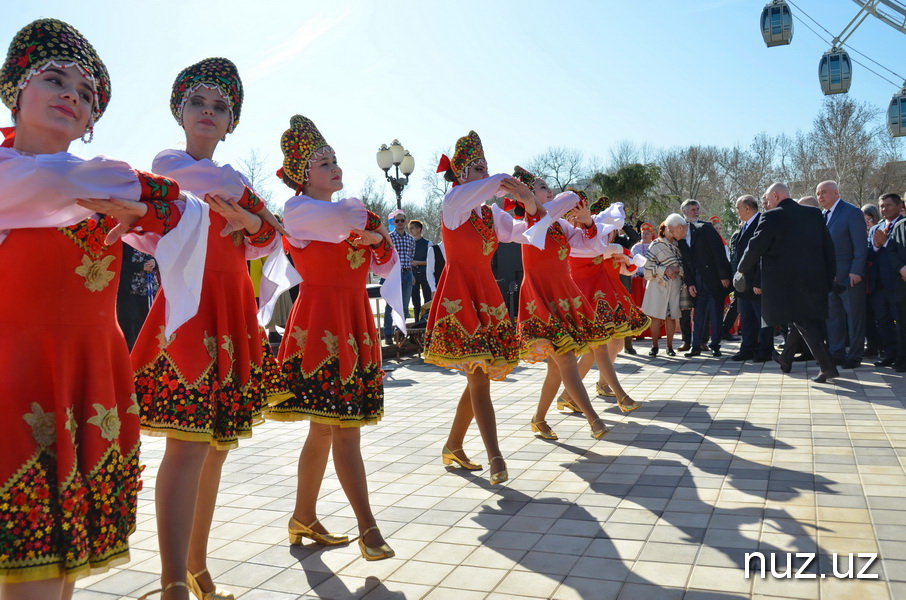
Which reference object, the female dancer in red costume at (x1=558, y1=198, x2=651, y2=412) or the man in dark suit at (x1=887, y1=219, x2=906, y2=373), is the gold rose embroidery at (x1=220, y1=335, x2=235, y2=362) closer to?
the female dancer in red costume at (x1=558, y1=198, x2=651, y2=412)

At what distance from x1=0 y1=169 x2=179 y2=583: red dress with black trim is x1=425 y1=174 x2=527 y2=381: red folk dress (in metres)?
2.63

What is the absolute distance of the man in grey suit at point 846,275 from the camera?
8.90 m

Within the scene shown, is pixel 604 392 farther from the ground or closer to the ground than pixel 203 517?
closer to the ground

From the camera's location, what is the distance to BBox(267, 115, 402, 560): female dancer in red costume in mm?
3459

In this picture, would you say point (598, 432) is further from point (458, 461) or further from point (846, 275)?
point (846, 275)

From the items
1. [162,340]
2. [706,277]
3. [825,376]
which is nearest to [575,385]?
[162,340]

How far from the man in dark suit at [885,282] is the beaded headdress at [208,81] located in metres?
8.44

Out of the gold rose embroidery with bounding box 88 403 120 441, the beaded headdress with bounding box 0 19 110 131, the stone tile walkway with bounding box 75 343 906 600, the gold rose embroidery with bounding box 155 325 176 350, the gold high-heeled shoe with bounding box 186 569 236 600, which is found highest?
the beaded headdress with bounding box 0 19 110 131

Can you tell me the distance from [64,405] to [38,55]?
101cm

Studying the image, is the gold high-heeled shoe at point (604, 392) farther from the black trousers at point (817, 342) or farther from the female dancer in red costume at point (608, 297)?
the black trousers at point (817, 342)

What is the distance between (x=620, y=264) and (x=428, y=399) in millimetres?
2642

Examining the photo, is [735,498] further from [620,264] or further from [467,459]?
[620,264]

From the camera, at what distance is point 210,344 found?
9.18 ft

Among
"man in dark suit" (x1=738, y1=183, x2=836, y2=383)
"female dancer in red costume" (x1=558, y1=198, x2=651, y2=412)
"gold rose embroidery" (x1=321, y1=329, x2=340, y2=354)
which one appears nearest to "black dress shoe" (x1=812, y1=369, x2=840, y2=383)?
"man in dark suit" (x1=738, y1=183, x2=836, y2=383)
